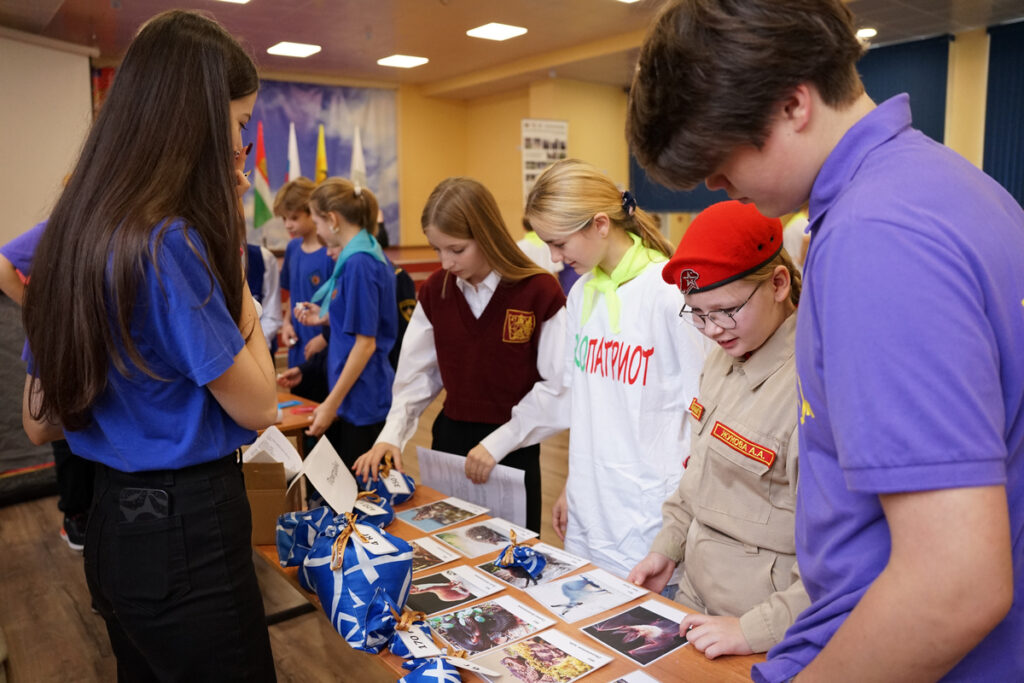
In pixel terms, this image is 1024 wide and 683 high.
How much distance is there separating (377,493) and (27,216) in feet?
20.4

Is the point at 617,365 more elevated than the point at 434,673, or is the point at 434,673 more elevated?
the point at 617,365

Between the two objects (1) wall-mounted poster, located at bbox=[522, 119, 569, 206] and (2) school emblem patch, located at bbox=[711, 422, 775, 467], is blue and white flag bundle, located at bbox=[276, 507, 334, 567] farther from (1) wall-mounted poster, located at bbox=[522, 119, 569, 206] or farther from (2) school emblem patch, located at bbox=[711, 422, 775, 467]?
(1) wall-mounted poster, located at bbox=[522, 119, 569, 206]

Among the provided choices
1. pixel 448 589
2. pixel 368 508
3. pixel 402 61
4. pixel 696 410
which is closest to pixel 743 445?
pixel 696 410

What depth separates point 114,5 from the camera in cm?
602

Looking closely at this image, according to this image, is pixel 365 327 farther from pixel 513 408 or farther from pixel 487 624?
pixel 487 624

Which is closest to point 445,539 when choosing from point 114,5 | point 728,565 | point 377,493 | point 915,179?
point 377,493

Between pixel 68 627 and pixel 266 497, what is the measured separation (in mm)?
1720

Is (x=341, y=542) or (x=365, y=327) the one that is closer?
(x=341, y=542)

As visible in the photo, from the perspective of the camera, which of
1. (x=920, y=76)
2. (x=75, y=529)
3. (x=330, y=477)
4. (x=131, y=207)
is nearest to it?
(x=131, y=207)

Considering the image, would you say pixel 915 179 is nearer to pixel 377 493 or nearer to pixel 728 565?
pixel 728 565

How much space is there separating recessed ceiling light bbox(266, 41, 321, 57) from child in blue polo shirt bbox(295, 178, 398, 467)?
538 cm

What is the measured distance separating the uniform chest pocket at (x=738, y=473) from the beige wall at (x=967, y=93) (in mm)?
6859

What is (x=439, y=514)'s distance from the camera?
70.5 inches

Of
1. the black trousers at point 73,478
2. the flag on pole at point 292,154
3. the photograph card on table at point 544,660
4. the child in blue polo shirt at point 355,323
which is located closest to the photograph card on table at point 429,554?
the photograph card on table at point 544,660
